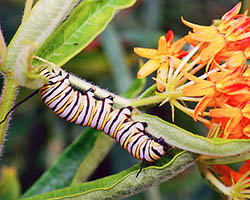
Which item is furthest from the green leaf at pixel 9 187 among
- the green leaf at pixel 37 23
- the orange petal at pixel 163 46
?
the orange petal at pixel 163 46

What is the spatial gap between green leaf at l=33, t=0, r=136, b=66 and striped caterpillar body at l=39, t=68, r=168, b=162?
17 cm

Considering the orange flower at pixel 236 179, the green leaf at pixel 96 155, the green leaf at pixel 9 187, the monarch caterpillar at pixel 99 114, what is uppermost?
the monarch caterpillar at pixel 99 114

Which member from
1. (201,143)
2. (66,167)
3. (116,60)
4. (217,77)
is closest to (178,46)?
(217,77)

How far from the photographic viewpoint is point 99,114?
6.47 ft

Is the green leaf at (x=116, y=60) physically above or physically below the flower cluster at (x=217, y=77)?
below

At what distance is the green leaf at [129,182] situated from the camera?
1.67 m

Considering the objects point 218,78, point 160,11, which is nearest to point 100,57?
point 160,11

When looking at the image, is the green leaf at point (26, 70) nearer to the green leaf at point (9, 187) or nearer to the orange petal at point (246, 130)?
the orange petal at point (246, 130)

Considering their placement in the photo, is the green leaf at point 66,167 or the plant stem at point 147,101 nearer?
the plant stem at point 147,101

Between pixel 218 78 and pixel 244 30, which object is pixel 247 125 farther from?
pixel 244 30

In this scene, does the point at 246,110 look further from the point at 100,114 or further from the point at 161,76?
the point at 100,114

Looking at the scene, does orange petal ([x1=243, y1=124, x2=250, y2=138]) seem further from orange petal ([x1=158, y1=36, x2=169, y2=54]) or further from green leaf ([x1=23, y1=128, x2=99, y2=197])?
green leaf ([x1=23, y1=128, x2=99, y2=197])

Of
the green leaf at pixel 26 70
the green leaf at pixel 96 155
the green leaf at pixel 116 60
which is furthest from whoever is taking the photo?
the green leaf at pixel 116 60

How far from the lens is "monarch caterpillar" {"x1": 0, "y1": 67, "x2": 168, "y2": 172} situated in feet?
6.08
